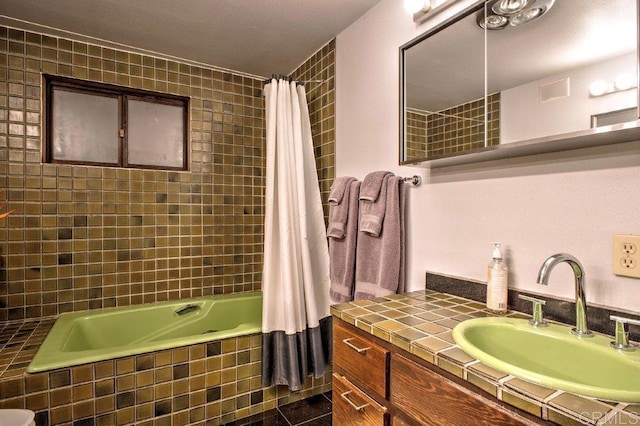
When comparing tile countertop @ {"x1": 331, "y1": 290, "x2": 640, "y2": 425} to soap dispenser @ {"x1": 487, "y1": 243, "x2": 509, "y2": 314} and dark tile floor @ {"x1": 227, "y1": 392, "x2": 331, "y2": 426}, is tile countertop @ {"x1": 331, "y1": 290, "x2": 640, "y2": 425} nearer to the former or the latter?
soap dispenser @ {"x1": 487, "y1": 243, "x2": 509, "y2": 314}

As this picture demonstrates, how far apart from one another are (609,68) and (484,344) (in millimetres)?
833

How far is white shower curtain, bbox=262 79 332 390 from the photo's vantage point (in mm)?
1960

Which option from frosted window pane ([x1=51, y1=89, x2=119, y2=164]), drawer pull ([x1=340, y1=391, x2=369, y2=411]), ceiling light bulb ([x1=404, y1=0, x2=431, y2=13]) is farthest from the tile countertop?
frosted window pane ([x1=51, y1=89, x2=119, y2=164])

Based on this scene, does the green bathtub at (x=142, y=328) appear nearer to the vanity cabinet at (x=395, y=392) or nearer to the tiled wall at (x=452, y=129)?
the vanity cabinet at (x=395, y=392)

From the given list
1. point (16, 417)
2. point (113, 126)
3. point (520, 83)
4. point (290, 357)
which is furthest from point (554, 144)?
point (113, 126)

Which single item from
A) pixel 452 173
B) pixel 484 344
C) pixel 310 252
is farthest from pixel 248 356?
pixel 452 173

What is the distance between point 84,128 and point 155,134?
45cm

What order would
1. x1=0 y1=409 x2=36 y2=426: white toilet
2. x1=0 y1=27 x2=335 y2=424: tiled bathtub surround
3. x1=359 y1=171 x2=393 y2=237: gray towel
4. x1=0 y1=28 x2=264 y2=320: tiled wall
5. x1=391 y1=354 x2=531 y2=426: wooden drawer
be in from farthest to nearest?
x1=0 y1=28 x2=264 y2=320: tiled wall, x1=0 y1=27 x2=335 y2=424: tiled bathtub surround, x1=359 y1=171 x2=393 y2=237: gray towel, x1=0 y1=409 x2=36 y2=426: white toilet, x1=391 y1=354 x2=531 y2=426: wooden drawer

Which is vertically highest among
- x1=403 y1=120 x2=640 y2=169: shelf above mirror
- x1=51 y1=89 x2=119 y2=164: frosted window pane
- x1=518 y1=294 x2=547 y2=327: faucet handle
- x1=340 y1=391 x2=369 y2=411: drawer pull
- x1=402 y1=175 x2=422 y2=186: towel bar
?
x1=51 y1=89 x2=119 y2=164: frosted window pane

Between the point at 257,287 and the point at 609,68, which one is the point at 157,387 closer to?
the point at 257,287

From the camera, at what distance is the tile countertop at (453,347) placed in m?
0.58

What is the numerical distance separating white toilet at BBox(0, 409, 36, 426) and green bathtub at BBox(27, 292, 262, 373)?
0.16 metres

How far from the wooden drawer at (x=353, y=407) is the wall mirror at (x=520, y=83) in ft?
2.96

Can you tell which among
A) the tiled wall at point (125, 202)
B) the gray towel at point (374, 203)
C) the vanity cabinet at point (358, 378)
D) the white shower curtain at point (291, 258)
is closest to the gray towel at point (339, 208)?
the gray towel at point (374, 203)
